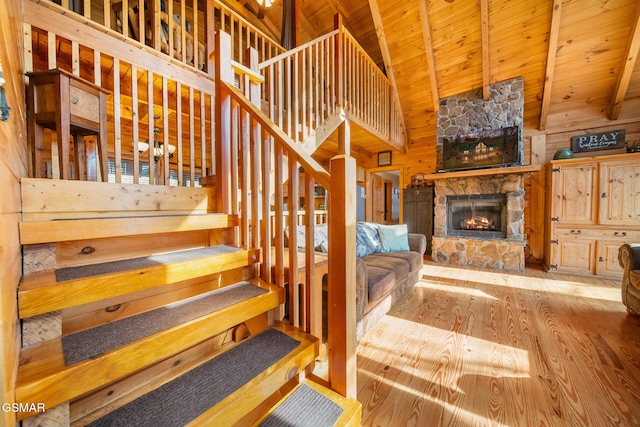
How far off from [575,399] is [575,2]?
15.6ft

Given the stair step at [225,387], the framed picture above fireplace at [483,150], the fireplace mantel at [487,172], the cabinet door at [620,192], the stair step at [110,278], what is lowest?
the stair step at [225,387]

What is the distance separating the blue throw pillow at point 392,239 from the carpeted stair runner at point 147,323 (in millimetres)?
2410

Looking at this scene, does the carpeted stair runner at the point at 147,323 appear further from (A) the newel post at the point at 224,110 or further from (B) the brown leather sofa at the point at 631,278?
(B) the brown leather sofa at the point at 631,278

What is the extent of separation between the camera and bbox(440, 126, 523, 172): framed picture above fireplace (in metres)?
3.95

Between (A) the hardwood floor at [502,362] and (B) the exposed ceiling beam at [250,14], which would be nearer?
(A) the hardwood floor at [502,362]

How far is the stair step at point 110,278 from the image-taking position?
2.33 feet

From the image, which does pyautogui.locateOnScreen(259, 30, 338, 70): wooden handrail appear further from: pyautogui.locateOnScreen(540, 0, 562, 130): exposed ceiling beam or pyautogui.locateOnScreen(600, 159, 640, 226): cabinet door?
pyautogui.locateOnScreen(600, 159, 640, 226): cabinet door

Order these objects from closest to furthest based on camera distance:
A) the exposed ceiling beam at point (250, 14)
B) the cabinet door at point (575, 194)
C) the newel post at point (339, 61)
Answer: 1. the newel post at point (339, 61)
2. the cabinet door at point (575, 194)
3. the exposed ceiling beam at point (250, 14)

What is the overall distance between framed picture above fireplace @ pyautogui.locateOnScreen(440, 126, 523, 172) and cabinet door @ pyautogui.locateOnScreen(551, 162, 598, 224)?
0.62m

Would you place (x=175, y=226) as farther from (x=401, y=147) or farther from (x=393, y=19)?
(x=401, y=147)

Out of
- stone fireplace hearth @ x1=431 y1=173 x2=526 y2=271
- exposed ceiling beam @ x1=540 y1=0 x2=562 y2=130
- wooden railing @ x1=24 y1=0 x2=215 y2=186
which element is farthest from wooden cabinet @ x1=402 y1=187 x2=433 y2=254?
wooden railing @ x1=24 y1=0 x2=215 y2=186

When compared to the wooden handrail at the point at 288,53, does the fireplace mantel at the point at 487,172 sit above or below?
below

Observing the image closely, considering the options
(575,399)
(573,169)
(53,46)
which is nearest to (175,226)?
(53,46)

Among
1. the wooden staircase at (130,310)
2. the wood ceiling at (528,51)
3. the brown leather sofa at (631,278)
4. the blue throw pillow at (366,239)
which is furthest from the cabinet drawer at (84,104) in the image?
the brown leather sofa at (631,278)
